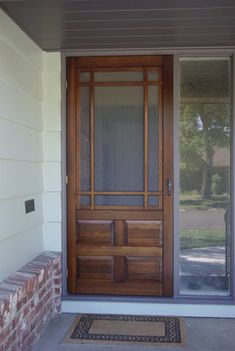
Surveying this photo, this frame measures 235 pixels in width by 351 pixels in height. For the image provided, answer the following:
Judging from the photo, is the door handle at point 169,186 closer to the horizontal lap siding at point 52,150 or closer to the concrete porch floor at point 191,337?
the horizontal lap siding at point 52,150

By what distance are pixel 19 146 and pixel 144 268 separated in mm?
1578

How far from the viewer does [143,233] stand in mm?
3838

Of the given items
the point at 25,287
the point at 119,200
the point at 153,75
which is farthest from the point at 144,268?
the point at 153,75

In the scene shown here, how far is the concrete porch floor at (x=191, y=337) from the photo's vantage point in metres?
3.17

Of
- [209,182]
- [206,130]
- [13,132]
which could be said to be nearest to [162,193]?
[209,182]

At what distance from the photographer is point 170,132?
12.4ft

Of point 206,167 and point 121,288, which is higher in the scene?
point 206,167

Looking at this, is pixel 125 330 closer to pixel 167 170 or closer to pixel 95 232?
pixel 95 232

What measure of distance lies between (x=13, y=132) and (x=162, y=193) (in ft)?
4.71

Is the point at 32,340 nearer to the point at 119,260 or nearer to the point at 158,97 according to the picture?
the point at 119,260

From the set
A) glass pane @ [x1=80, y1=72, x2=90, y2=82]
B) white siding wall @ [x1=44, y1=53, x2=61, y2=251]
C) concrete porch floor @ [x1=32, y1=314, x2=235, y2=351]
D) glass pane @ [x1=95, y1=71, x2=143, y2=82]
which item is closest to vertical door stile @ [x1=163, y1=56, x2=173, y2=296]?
glass pane @ [x1=95, y1=71, x2=143, y2=82]

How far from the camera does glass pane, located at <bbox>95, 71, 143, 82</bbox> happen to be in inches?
Result: 151

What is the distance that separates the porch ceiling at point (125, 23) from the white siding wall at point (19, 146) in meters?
0.20

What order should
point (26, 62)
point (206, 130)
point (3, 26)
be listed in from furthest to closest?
point (206, 130)
point (26, 62)
point (3, 26)
